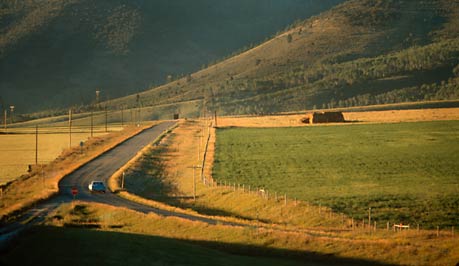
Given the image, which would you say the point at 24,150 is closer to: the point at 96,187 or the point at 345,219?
the point at 96,187

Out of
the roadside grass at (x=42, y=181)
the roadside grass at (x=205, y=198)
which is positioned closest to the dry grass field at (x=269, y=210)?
the roadside grass at (x=205, y=198)

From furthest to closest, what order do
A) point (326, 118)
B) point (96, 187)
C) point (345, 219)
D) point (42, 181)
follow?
point (326, 118)
point (42, 181)
point (96, 187)
point (345, 219)

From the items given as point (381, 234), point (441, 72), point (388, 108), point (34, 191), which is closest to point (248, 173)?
point (34, 191)

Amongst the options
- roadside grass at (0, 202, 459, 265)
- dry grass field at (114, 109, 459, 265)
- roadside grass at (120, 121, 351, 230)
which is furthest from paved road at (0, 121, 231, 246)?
dry grass field at (114, 109, 459, 265)

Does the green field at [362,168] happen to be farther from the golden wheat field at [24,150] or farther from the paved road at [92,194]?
the golden wheat field at [24,150]

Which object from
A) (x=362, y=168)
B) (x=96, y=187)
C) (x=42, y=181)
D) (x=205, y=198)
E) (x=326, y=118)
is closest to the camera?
(x=205, y=198)

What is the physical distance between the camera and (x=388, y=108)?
158m

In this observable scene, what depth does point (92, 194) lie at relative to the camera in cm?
5325

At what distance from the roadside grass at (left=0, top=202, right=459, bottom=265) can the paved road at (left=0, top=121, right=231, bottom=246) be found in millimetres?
1994

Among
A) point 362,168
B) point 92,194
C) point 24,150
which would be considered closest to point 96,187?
point 92,194

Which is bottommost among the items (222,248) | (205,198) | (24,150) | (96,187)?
(222,248)

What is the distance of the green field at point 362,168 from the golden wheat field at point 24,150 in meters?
15.9

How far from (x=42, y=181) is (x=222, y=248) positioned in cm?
2932

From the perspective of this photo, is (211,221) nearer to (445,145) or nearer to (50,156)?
(445,145)
